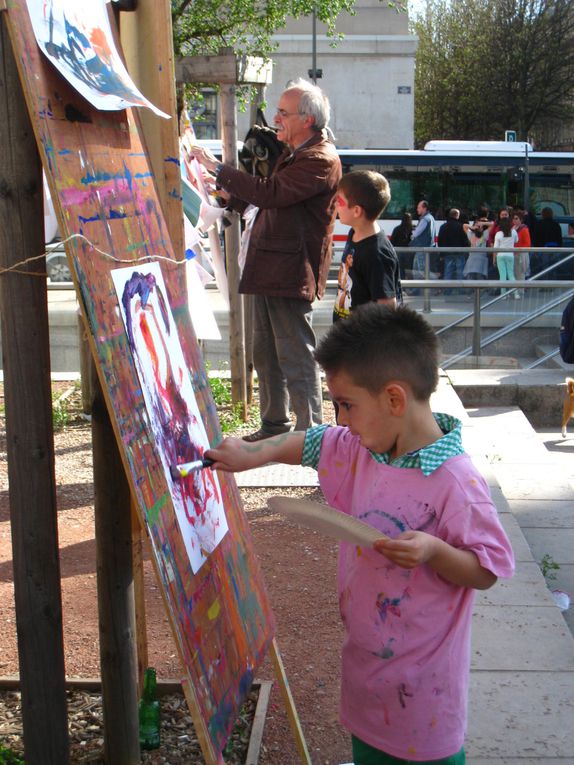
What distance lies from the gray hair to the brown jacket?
0.29ft

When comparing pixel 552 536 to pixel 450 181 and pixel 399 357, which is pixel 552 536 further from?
pixel 450 181

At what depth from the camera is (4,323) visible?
8.00 ft

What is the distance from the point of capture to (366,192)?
5273 millimetres

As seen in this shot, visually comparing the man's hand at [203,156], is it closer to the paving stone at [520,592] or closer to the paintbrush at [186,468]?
the paving stone at [520,592]

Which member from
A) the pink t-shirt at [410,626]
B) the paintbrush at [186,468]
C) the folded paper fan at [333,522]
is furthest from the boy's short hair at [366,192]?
the folded paper fan at [333,522]

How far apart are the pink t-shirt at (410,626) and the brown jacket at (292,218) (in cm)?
354

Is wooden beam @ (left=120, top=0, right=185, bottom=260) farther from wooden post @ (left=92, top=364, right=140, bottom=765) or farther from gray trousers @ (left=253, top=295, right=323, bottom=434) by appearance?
gray trousers @ (left=253, top=295, right=323, bottom=434)

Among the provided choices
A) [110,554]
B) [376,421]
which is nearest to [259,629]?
[110,554]

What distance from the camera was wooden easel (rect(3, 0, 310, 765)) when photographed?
84.0 inches

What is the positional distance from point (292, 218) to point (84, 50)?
3.34m

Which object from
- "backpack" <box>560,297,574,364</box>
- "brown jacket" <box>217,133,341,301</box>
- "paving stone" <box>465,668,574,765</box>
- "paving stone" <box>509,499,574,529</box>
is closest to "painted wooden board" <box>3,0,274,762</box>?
"paving stone" <box>465,668,574,765</box>

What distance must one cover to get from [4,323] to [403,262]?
9.73 m

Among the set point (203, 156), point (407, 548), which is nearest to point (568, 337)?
point (203, 156)

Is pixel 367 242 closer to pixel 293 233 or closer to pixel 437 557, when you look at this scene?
pixel 293 233
